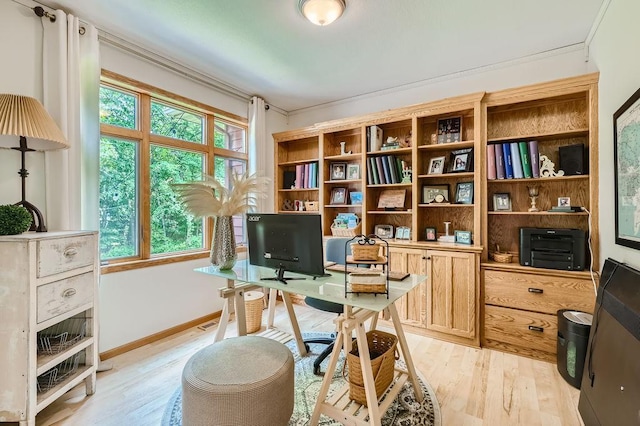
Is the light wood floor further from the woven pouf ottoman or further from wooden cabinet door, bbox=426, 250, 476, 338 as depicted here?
the woven pouf ottoman

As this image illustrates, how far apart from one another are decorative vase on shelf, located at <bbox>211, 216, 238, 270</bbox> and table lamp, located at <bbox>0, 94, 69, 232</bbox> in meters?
1.05

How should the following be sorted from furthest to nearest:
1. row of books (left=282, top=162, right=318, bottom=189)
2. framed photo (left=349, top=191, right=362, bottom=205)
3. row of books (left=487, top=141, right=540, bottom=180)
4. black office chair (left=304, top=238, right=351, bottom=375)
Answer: row of books (left=282, top=162, right=318, bottom=189), framed photo (left=349, top=191, right=362, bottom=205), row of books (left=487, top=141, right=540, bottom=180), black office chair (left=304, top=238, right=351, bottom=375)

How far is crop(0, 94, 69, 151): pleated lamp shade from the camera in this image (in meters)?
1.60

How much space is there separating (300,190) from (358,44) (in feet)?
6.45

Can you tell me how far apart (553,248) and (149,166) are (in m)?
3.54

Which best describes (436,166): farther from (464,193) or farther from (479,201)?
(479,201)

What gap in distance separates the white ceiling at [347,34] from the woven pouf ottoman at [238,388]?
2.21m

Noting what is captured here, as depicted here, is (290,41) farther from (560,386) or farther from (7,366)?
(560,386)

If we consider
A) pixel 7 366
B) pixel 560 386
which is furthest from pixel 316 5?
pixel 560 386

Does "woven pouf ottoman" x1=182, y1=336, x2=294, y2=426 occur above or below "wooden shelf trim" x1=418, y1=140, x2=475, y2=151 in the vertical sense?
below

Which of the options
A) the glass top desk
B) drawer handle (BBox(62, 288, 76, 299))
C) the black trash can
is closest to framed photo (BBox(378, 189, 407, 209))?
the glass top desk

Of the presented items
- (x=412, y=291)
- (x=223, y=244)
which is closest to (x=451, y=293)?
(x=412, y=291)

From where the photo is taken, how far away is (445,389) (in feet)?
6.36

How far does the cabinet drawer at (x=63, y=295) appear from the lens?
159 cm
